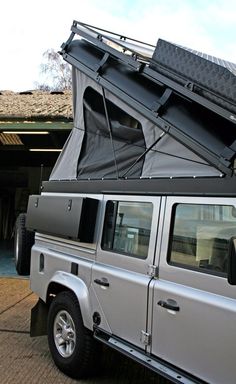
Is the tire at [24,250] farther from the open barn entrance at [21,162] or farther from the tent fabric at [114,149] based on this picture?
the open barn entrance at [21,162]

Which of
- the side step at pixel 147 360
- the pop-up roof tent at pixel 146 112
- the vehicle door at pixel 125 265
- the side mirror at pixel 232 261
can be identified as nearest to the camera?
the side mirror at pixel 232 261

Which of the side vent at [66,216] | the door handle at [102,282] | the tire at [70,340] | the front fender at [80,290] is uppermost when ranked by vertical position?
the side vent at [66,216]

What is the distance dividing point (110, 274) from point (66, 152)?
170 centimetres

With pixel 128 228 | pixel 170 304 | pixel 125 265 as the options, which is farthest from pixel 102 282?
pixel 170 304

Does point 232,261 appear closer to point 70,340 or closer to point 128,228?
point 128,228

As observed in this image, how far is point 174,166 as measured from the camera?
3.68 m

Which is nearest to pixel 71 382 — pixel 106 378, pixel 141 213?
pixel 106 378

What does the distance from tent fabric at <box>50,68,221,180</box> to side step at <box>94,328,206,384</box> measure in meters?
1.35

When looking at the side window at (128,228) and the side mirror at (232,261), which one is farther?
the side window at (128,228)

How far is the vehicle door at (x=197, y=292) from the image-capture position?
290 centimetres

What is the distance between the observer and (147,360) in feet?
11.5

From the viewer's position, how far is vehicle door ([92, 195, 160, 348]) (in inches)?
143

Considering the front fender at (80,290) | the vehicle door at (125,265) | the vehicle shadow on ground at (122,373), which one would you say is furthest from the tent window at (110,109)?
the vehicle shadow on ground at (122,373)

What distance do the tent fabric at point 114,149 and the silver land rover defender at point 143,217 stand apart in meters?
0.01
